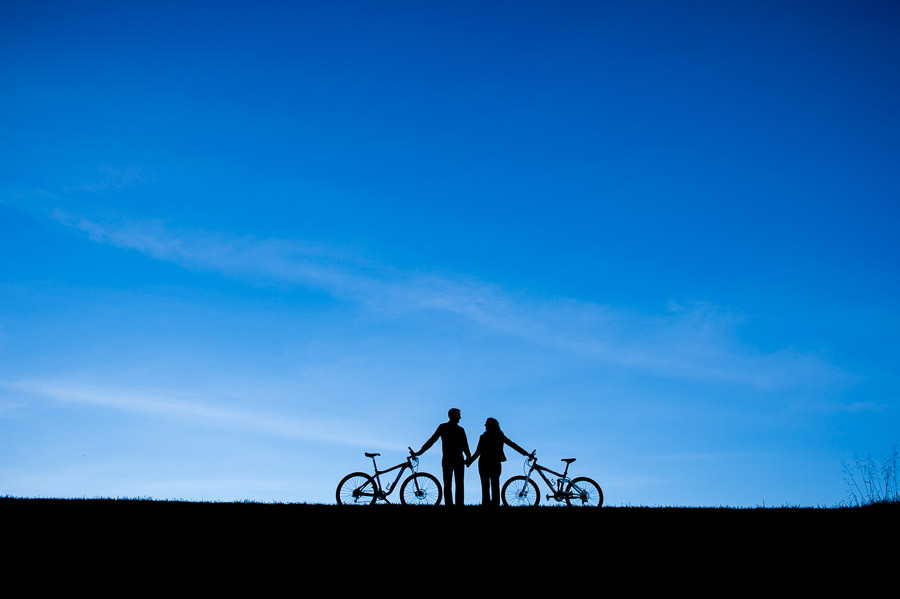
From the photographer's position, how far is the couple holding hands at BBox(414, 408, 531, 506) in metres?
16.5

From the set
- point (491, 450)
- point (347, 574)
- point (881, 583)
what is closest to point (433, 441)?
point (491, 450)

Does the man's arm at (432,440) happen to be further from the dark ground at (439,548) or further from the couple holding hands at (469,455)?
the dark ground at (439,548)

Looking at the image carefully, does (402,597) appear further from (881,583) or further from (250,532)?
(881,583)

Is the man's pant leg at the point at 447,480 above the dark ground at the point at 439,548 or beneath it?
above

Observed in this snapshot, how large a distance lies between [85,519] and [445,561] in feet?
24.7

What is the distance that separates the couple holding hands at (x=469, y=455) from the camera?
1650cm

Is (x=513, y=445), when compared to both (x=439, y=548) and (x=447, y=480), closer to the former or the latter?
(x=447, y=480)

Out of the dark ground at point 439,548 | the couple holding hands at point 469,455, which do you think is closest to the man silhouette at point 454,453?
the couple holding hands at point 469,455

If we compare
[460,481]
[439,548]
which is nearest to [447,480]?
[460,481]

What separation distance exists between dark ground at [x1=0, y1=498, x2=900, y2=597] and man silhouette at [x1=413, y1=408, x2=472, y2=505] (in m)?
1.53

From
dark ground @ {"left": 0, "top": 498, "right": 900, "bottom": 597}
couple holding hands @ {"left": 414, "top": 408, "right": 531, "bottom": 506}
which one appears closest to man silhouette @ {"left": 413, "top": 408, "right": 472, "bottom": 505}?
couple holding hands @ {"left": 414, "top": 408, "right": 531, "bottom": 506}

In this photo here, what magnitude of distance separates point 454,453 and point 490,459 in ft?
2.95

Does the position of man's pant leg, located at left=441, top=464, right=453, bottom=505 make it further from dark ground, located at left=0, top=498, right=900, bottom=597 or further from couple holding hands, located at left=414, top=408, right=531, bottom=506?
dark ground, located at left=0, top=498, right=900, bottom=597

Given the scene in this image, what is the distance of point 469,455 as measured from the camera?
17031mm
